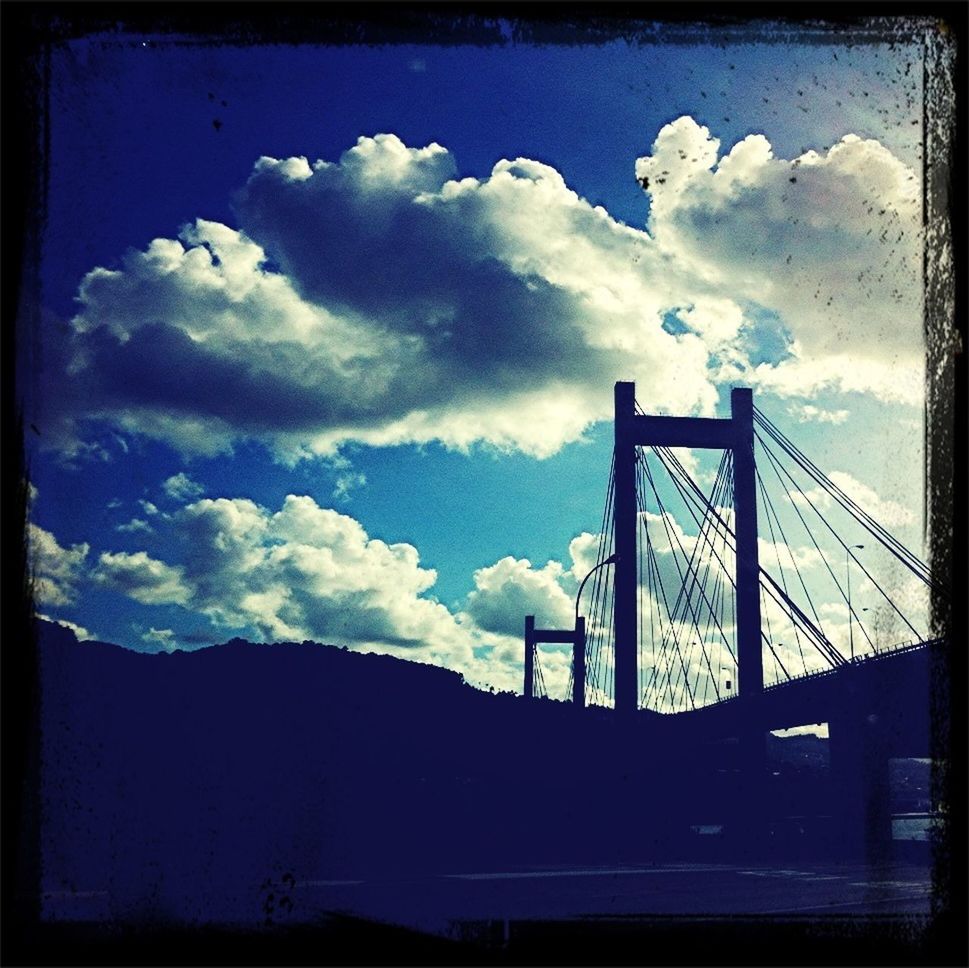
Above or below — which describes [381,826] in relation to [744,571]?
below

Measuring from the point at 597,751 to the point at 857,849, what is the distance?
8888 millimetres

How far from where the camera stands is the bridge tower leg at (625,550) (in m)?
35.3

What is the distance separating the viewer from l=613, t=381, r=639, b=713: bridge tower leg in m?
35.3

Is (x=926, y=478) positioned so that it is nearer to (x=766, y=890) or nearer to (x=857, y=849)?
(x=766, y=890)

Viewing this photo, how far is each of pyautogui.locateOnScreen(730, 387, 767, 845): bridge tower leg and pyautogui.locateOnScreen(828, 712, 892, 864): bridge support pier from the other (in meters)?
2.54

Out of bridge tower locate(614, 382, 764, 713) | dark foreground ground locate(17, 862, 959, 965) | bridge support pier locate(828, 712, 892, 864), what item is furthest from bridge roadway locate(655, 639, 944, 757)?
dark foreground ground locate(17, 862, 959, 965)

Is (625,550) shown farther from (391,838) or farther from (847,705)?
(391,838)

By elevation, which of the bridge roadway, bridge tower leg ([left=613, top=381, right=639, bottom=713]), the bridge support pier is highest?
bridge tower leg ([left=613, top=381, right=639, bottom=713])

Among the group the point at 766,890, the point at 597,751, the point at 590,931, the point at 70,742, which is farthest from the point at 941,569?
the point at 597,751

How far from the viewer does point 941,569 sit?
611cm

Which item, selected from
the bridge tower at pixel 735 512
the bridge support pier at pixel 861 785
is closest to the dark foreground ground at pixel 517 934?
the bridge support pier at pixel 861 785

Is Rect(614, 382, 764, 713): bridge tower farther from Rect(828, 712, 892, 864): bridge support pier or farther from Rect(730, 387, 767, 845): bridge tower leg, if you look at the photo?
Rect(828, 712, 892, 864): bridge support pier

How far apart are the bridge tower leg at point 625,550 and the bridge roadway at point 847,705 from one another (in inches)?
110

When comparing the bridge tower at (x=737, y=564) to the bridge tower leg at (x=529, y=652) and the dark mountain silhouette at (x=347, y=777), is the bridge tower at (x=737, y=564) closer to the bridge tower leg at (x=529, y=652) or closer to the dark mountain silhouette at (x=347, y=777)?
the dark mountain silhouette at (x=347, y=777)
